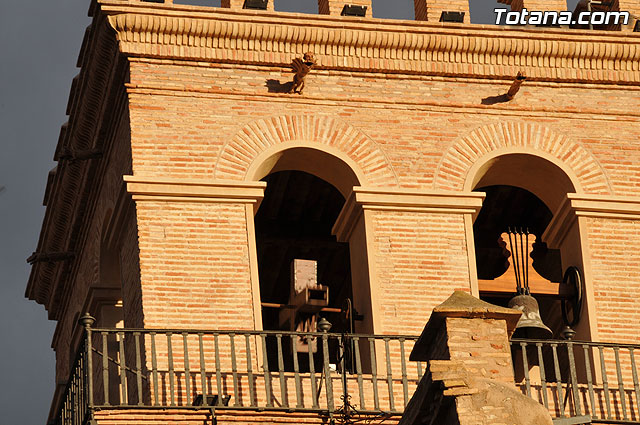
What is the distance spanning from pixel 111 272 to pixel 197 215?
3.36 metres

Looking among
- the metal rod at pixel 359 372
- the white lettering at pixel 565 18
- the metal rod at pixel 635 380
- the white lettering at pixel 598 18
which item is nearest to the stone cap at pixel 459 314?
the metal rod at pixel 359 372

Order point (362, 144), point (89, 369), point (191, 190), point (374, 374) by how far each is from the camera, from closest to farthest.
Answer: point (89, 369) → point (374, 374) → point (191, 190) → point (362, 144)

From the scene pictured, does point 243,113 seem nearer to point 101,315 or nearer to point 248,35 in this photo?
point 248,35

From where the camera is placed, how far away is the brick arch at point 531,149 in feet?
74.4

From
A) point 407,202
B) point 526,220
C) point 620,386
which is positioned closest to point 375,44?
point 407,202

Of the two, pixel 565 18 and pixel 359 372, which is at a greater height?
pixel 565 18

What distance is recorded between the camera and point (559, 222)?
22.9 metres

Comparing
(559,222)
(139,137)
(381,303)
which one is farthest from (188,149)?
(559,222)

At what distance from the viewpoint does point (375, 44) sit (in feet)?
75.7

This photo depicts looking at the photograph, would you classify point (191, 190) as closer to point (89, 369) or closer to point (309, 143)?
point (309, 143)

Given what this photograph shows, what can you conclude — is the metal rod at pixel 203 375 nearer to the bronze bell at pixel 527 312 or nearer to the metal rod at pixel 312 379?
the metal rod at pixel 312 379

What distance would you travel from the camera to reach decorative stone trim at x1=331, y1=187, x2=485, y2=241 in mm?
22078

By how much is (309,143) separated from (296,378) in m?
3.38

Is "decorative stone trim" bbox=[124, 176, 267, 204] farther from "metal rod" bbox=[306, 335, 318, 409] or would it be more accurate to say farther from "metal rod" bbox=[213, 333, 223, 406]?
"metal rod" bbox=[306, 335, 318, 409]
